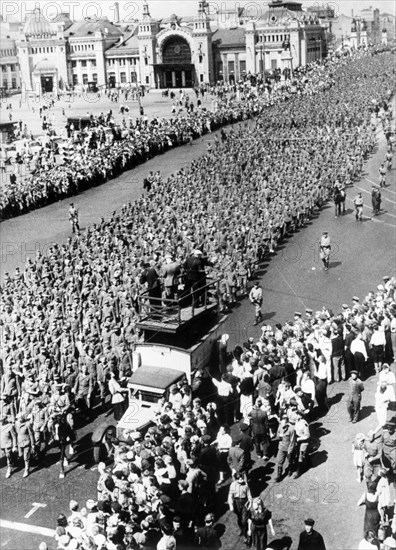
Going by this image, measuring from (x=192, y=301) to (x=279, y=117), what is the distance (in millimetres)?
32701

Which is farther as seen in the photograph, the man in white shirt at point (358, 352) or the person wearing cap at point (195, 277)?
the person wearing cap at point (195, 277)

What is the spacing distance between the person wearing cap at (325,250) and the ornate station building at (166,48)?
67.1 meters

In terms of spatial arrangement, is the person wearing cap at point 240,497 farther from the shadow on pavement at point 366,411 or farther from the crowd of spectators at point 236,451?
the shadow on pavement at point 366,411

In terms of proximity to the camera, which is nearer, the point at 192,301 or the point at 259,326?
the point at 192,301

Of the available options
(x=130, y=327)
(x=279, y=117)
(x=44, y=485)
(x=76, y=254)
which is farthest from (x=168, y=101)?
(x=44, y=485)

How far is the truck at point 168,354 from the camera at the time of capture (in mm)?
13969

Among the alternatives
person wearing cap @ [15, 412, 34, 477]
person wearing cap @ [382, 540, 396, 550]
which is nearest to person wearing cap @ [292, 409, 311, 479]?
person wearing cap @ [382, 540, 396, 550]

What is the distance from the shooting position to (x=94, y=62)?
100938mm

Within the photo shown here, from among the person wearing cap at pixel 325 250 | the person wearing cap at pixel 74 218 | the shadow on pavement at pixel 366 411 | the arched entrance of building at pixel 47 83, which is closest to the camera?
the shadow on pavement at pixel 366 411

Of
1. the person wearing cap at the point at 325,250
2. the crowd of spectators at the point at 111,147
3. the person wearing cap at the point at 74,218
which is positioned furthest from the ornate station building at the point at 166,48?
the person wearing cap at the point at 325,250

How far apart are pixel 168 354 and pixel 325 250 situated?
35.0 ft

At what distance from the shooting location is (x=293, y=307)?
21188mm

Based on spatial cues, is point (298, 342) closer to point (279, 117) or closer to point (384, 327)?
point (384, 327)

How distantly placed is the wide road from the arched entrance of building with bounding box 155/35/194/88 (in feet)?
169
